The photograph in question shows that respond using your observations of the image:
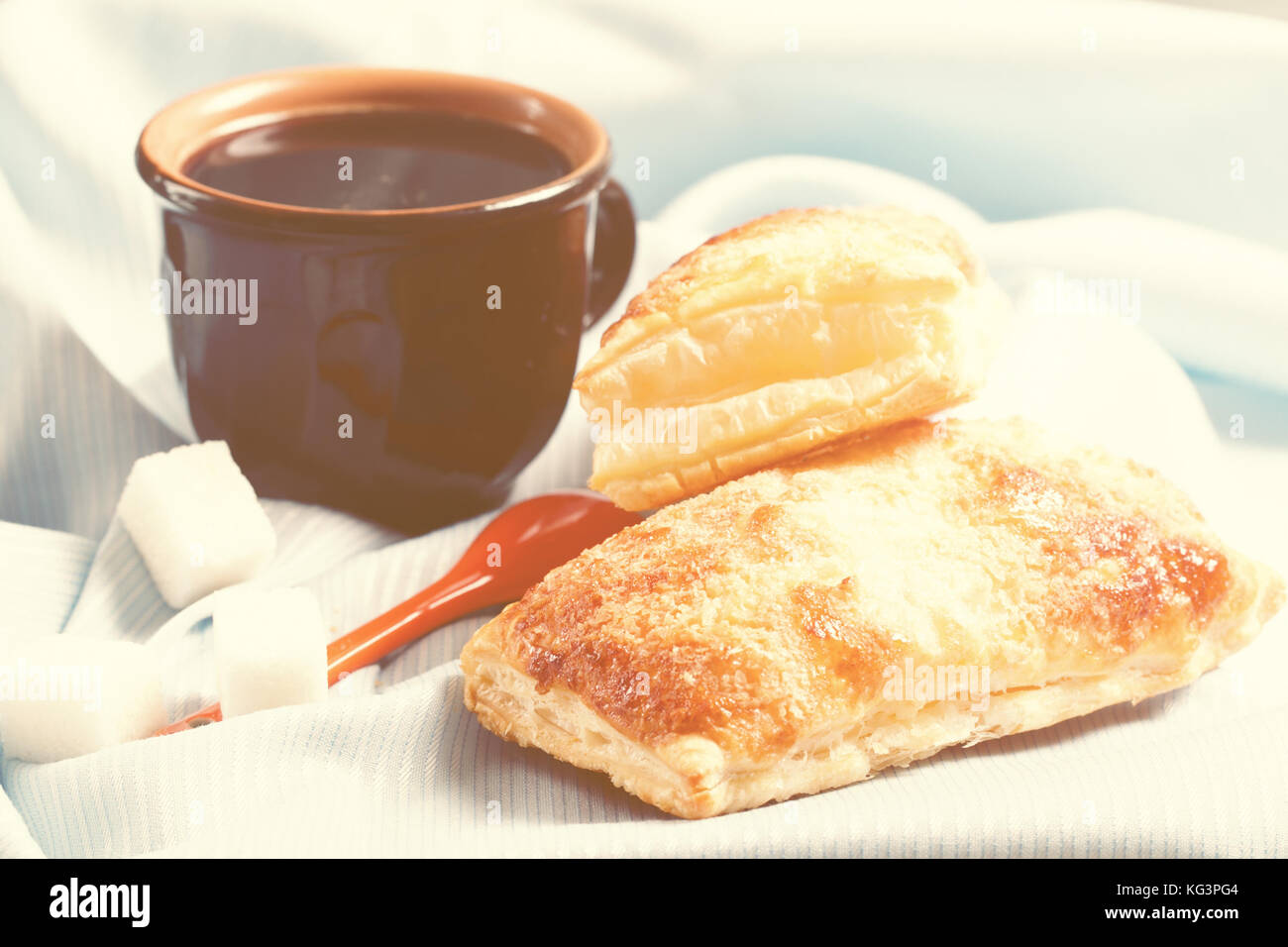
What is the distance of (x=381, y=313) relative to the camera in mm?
1720

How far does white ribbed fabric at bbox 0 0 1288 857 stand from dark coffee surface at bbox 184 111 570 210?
43 cm

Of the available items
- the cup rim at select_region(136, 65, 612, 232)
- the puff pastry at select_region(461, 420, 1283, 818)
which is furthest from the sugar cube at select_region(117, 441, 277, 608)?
the puff pastry at select_region(461, 420, 1283, 818)

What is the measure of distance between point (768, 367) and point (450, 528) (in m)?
0.55

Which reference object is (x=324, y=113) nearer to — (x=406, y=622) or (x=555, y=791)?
(x=406, y=622)

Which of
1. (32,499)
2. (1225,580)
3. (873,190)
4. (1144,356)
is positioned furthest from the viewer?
(873,190)

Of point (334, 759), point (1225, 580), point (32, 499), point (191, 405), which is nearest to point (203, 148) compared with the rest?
point (191, 405)

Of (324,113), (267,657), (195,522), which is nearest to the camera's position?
(267,657)

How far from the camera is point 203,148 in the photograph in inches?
73.3

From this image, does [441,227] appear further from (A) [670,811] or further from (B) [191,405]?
(A) [670,811]

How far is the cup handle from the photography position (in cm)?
211

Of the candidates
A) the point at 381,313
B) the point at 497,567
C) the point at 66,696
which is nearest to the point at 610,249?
the point at 381,313

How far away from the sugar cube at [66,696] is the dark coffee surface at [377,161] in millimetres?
689

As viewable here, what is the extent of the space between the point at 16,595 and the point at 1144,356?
170cm

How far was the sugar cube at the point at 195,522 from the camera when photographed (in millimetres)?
1679
